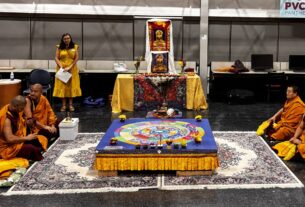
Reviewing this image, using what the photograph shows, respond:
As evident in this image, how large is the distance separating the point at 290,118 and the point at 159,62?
12.2 ft

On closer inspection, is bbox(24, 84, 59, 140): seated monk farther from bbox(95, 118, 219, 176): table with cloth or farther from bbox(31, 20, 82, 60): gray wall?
bbox(31, 20, 82, 60): gray wall

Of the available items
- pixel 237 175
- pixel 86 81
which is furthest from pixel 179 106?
pixel 237 175

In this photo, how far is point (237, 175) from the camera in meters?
5.10

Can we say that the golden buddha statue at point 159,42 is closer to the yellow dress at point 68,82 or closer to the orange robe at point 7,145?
the yellow dress at point 68,82

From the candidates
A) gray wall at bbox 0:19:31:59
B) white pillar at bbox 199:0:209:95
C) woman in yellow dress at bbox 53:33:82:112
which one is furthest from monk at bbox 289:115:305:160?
gray wall at bbox 0:19:31:59

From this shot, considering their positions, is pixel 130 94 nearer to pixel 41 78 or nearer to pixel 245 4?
pixel 41 78

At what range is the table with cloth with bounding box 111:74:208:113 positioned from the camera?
9133mm

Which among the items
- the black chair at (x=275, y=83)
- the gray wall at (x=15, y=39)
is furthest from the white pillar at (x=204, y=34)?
the gray wall at (x=15, y=39)

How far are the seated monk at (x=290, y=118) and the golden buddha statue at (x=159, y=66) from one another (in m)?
3.39

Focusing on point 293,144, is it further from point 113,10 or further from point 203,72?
point 113,10

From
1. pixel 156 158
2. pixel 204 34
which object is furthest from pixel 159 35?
pixel 156 158

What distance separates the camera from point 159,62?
965 cm

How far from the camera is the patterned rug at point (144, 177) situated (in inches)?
187

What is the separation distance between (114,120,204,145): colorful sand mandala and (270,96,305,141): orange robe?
4.62 ft
